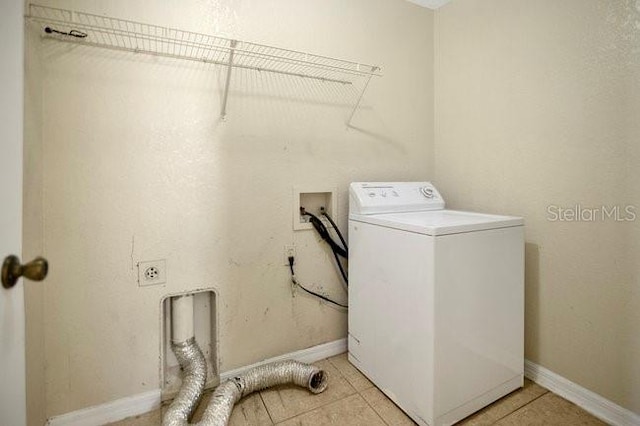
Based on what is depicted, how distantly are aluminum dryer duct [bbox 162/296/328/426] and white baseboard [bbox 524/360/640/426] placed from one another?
3.57 ft

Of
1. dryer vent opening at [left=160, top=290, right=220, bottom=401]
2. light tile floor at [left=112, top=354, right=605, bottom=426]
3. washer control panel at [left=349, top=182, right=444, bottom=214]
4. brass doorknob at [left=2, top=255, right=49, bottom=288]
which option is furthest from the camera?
washer control panel at [left=349, top=182, right=444, bottom=214]

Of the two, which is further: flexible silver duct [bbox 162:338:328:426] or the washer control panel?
the washer control panel

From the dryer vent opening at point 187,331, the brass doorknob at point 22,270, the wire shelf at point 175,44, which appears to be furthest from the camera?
the dryer vent opening at point 187,331

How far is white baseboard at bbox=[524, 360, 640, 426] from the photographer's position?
48.1 inches

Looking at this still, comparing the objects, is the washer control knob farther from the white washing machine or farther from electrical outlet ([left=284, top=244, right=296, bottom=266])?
electrical outlet ([left=284, top=244, right=296, bottom=266])

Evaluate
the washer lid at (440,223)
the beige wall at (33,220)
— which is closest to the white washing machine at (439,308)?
the washer lid at (440,223)

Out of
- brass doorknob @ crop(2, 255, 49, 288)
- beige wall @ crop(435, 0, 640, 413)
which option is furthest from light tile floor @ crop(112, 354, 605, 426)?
brass doorknob @ crop(2, 255, 49, 288)

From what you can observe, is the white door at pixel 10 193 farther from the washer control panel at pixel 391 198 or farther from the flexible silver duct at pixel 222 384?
the washer control panel at pixel 391 198

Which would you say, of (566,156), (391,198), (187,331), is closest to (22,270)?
(187,331)

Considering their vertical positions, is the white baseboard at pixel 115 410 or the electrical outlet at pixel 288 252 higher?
the electrical outlet at pixel 288 252

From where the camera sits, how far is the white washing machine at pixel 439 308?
1.19 meters

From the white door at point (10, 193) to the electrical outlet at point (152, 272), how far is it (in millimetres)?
666

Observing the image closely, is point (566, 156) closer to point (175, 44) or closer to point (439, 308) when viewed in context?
point (439, 308)

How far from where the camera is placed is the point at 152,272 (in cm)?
134
